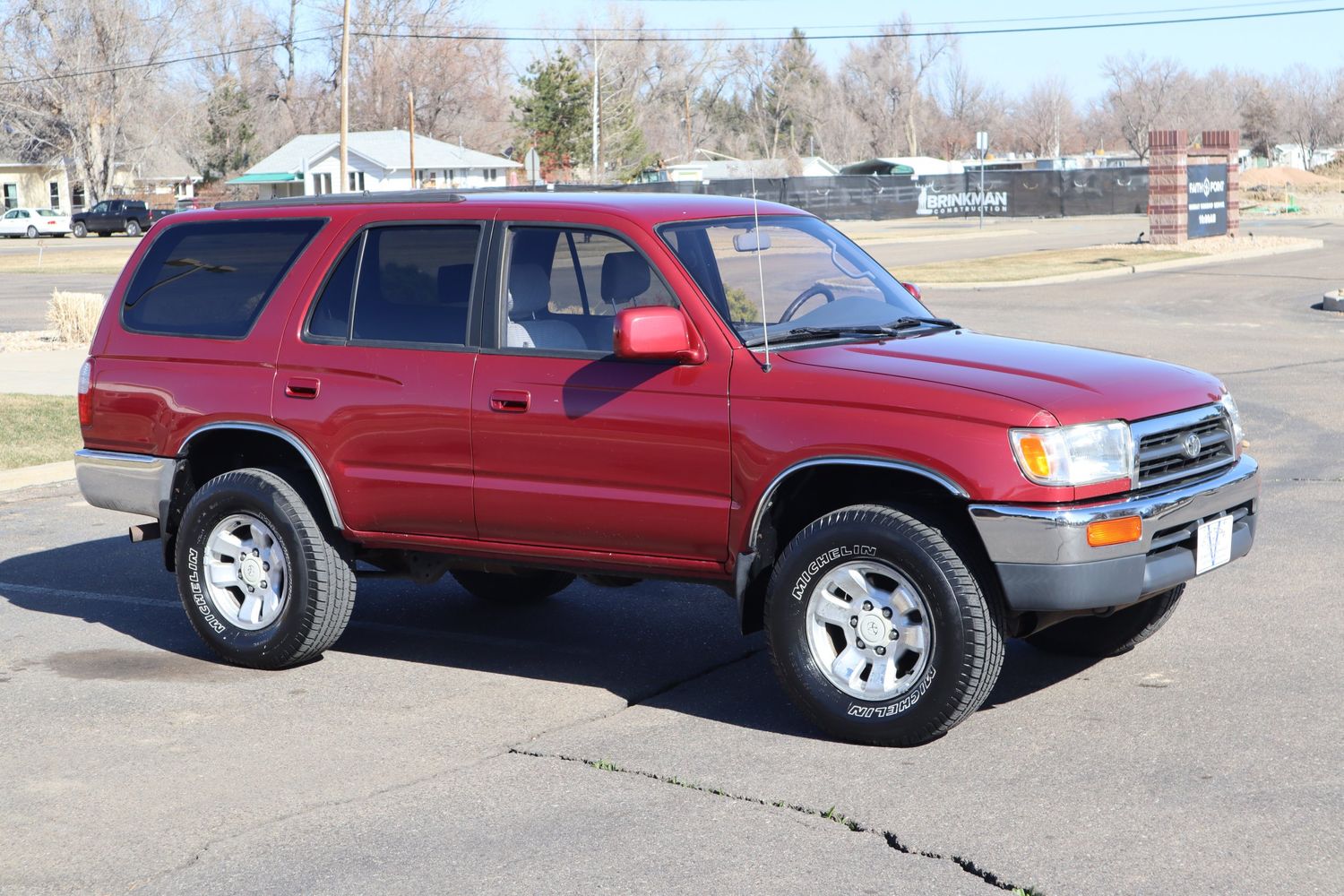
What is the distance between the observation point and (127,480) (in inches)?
275

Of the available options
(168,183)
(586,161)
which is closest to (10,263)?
(586,161)

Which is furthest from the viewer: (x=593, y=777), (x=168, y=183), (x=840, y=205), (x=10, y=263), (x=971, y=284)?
(x=168, y=183)

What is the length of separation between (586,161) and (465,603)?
259ft

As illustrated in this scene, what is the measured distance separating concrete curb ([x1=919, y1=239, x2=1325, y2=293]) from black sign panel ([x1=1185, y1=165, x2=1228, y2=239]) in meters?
1.88

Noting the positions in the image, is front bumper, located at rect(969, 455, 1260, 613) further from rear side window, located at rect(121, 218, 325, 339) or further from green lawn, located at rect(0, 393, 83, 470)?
green lawn, located at rect(0, 393, 83, 470)

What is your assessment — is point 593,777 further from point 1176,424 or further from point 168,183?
point 168,183

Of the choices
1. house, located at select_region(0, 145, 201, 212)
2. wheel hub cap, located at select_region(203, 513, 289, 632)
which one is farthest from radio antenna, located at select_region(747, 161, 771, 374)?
house, located at select_region(0, 145, 201, 212)

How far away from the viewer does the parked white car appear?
221 ft

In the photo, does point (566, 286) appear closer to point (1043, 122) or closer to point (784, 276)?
point (784, 276)

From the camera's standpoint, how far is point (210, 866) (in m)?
4.48

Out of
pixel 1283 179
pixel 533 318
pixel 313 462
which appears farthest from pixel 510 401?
pixel 1283 179

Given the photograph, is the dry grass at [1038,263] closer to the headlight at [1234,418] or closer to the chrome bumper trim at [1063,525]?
the headlight at [1234,418]

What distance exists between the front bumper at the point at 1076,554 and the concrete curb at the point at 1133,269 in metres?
23.7

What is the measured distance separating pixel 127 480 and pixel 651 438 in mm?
2700
